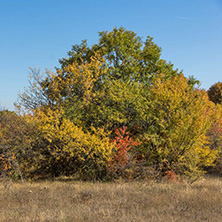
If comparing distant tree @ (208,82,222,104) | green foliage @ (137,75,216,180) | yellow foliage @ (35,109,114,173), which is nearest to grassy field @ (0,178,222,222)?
yellow foliage @ (35,109,114,173)

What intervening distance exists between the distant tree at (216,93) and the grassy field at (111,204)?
42.7 metres

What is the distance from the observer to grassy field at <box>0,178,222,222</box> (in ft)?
27.8

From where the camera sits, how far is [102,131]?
15.5 m

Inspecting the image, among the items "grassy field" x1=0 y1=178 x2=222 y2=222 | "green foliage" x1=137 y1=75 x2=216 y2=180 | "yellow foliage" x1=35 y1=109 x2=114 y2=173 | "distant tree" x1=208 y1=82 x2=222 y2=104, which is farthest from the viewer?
"distant tree" x1=208 y1=82 x2=222 y2=104

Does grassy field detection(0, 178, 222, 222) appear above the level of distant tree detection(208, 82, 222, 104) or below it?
below

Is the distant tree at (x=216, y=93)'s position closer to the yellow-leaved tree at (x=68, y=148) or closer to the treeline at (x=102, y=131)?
the treeline at (x=102, y=131)

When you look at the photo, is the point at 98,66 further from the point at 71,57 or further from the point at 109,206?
the point at 109,206

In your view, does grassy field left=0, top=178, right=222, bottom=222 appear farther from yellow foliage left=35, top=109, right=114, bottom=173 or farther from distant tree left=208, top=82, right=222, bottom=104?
distant tree left=208, top=82, right=222, bottom=104

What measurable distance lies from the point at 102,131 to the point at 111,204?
620 cm

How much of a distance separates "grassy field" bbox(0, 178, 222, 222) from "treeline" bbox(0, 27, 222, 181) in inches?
134

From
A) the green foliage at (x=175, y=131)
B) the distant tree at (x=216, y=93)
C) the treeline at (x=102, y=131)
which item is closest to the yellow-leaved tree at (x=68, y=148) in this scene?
the treeline at (x=102, y=131)

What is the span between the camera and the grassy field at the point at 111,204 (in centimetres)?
848

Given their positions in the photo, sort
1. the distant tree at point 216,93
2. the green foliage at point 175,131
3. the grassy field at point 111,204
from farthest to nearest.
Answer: the distant tree at point 216,93
the green foliage at point 175,131
the grassy field at point 111,204

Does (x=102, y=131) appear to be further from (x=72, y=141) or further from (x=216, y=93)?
(x=216, y=93)
